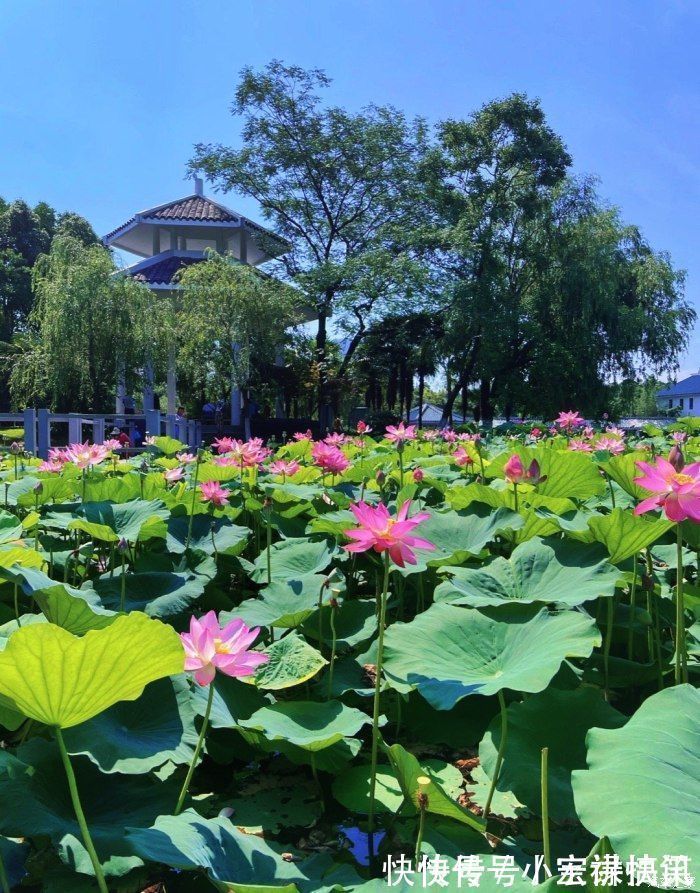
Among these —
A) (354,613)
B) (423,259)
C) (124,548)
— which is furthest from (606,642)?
(423,259)

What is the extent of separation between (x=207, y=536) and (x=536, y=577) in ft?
3.40

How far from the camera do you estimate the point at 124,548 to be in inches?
65.0

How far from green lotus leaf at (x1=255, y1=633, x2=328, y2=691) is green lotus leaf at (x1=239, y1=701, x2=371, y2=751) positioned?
0.07m

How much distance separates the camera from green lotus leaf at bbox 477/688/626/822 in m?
0.98

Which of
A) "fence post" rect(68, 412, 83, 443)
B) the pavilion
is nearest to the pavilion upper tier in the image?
the pavilion

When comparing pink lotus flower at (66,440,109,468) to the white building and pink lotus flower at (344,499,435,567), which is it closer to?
pink lotus flower at (344,499,435,567)

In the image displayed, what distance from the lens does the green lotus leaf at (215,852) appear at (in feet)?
2.34

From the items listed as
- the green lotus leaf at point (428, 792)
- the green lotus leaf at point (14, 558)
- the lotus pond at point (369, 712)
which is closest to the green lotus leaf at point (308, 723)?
the lotus pond at point (369, 712)

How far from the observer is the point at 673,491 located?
1041mm

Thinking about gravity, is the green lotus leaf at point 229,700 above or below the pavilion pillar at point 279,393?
below

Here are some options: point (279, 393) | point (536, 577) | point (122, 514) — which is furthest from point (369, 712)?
point (279, 393)

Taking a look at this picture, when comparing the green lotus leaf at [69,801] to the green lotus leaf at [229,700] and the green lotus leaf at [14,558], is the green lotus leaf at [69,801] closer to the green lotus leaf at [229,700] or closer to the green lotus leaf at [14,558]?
the green lotus leaf at [229,700]

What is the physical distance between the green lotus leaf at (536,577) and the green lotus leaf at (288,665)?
303 millimetres

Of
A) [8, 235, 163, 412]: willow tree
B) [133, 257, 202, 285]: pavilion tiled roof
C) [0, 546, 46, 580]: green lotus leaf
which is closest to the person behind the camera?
[0, 546, 46, 580]: green lotus leaf
